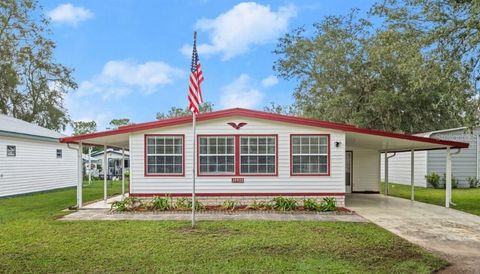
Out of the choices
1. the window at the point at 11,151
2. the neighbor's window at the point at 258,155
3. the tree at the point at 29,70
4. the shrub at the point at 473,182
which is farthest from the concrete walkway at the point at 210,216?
the tree at the point at 29,70

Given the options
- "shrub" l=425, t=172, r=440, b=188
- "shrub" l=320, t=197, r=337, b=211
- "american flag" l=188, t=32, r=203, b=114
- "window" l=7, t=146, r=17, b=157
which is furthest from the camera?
"shrub" l=425, t=172, r=440, b=188

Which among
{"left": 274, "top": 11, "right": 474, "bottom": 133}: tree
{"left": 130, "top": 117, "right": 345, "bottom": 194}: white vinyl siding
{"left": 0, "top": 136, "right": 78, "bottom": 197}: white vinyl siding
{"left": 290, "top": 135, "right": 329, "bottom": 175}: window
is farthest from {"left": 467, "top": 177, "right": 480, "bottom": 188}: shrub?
{"left": 0, "top": 136, "right": 78, "bottom": 197}: white vinyl siding

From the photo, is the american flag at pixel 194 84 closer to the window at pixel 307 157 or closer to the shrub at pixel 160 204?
the shrub at pixel 160 204

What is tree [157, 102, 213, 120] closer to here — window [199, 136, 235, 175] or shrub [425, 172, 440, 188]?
shrub [425, 172, 440, 188]

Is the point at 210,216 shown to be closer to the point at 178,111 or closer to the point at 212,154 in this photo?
the point at 212,154

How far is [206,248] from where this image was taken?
260 inches

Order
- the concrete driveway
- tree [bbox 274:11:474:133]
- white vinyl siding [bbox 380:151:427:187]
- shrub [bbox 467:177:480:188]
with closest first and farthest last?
the concrete driveway
shrub [bbox 467:177:480:188]
tree [bbox 274:11:474:133]
white vinyl siding [bbox 380:151:427:187]

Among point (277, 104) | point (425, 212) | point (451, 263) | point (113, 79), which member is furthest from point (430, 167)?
point (277, 104)

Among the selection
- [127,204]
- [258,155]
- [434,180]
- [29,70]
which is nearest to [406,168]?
[434,180]

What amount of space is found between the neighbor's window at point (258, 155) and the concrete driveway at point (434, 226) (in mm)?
2706

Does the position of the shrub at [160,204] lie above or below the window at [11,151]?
below

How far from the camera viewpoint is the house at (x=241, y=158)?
11570 millimetres

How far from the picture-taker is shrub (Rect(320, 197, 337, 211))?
10.9 metres

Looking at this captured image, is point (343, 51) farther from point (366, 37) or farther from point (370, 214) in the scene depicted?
point (370, 214)
